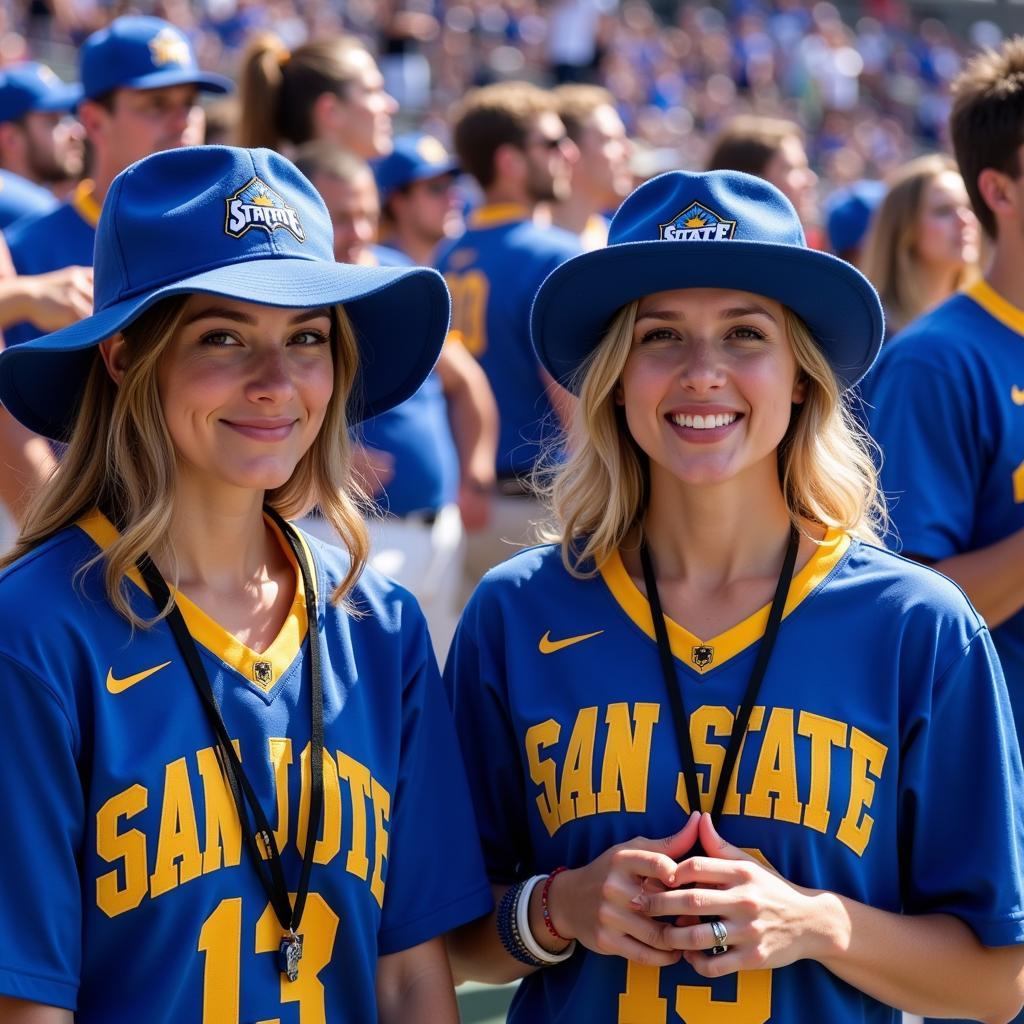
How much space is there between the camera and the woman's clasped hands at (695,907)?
2.16 meters

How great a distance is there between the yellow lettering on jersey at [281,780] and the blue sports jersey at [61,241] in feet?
8.75

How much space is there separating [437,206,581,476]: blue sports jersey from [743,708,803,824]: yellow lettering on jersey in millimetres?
3742

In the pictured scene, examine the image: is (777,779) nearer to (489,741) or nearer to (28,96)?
(489,741)

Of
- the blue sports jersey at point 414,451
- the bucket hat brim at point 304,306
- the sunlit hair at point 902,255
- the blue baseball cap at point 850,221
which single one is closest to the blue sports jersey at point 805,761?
the bucket hat brim at point 304,306

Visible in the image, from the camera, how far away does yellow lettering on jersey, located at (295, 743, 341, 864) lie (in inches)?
88.1

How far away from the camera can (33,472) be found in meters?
4.09

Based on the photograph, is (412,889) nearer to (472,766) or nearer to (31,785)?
(472,766)

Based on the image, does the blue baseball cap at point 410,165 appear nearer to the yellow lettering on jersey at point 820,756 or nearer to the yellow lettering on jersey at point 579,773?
the yellow lettering on jersey at point 579,773

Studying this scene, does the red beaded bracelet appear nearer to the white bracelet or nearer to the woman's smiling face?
the white bracelet

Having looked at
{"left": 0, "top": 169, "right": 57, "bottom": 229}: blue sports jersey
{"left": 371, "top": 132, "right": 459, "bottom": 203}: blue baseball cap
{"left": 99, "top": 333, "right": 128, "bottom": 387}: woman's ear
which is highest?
{"left": 371, "top": 132, "right": 459, "bottom": 203}: blue baseball cap

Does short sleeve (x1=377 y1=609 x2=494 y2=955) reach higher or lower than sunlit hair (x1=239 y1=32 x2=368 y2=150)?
lower

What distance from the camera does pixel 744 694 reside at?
235cm

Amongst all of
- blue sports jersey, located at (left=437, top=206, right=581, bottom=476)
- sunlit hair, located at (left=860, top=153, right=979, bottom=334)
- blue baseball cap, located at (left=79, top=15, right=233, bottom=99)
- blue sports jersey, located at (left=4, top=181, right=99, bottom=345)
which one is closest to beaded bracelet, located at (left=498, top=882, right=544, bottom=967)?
blue sports jersey, located at (left=4, top=181, right=99, bottom=345)

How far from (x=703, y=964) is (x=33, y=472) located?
2550mm
